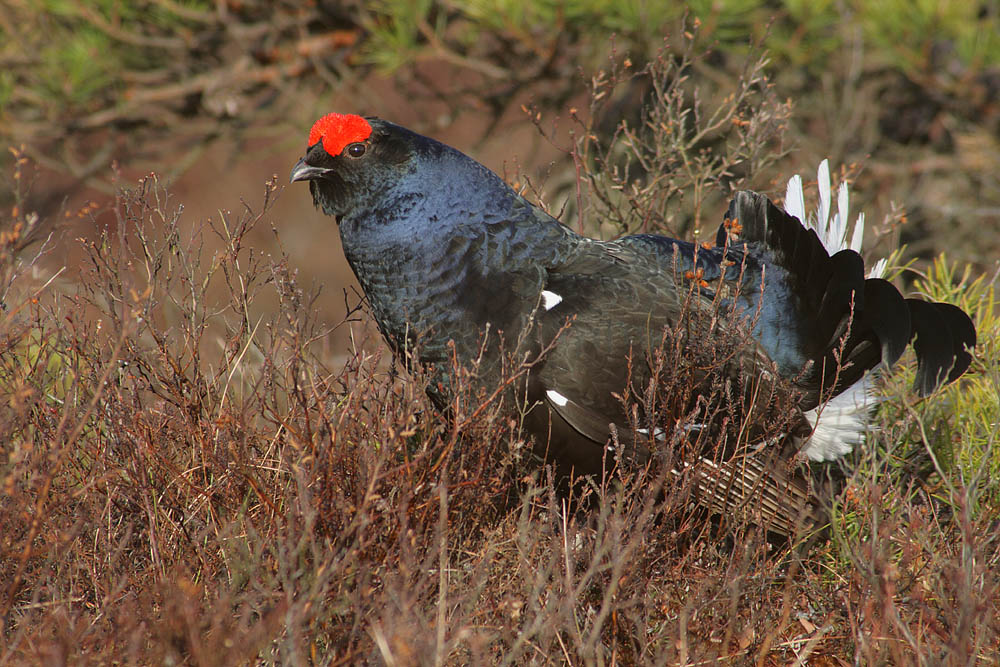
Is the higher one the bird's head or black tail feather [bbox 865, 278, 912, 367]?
the bird's head

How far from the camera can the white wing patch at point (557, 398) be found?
9.32ft

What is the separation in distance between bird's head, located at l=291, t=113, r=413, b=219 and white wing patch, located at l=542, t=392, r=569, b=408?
86 centimetres

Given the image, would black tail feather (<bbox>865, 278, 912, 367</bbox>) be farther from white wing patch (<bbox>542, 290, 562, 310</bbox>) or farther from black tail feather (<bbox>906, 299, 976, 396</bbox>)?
white wing patch (<bbox>542, 290, 562, 310</bbox>)

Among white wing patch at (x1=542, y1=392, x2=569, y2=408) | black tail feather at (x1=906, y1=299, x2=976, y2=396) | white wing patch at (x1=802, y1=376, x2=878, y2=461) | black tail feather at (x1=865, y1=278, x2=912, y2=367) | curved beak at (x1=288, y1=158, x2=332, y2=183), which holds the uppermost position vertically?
curved beak at (x1=288, y1=158, x2=332, y2=183)

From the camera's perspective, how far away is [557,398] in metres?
2.84

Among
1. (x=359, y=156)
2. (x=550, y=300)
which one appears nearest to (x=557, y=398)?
(x=550, y=300)

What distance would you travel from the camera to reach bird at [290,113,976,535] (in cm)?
278

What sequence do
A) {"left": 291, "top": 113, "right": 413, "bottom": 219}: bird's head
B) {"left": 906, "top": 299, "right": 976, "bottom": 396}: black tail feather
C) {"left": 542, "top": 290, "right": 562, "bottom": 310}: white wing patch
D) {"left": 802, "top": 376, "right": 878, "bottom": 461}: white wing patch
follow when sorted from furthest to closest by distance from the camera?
{"left": 802, "top": 376, "right": 878, "bottom": 461}: white wing patch < {"left": 906, "top": 299, "right": 976, "bottom": 396}: black tail feather < {"left": 291, "top": 113, "right": 413, "bottom": 219}: bird's head < {"left": 542, "top": 290, "right": 562, "bottom": 310}: white wing patch

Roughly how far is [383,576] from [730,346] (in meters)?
1.18

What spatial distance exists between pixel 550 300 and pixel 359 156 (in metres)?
0.80

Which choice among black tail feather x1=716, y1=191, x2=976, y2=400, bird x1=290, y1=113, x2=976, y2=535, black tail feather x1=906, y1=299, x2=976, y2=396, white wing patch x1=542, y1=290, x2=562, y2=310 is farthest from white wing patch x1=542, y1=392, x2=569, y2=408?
black tail feather x1=906, y1=299, x2=976, y2=396

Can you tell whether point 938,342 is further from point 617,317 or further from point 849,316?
point 617,317

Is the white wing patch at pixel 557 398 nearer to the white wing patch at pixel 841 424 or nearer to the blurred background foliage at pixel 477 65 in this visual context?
the white wing patch at pixel 841 424

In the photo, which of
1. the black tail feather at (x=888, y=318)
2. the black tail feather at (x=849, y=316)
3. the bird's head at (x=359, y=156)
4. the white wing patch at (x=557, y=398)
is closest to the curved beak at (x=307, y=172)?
the bird's head at (x=359, y=156)
